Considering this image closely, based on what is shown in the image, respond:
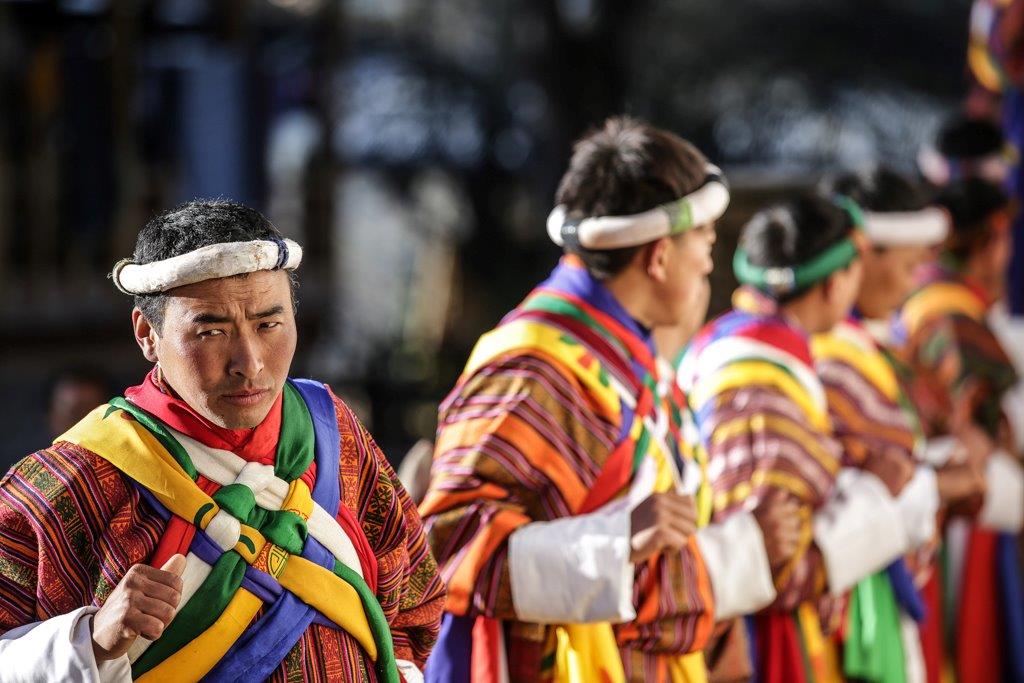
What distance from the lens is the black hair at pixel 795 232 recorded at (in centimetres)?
389

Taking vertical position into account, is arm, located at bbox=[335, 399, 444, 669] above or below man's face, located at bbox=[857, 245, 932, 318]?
below

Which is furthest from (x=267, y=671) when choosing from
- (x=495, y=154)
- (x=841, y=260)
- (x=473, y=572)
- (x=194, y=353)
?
(x=495, y=154)

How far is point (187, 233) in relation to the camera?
87.1 inches

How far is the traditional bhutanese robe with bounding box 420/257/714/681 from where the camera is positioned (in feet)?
9.70

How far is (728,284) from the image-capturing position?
6336 mm

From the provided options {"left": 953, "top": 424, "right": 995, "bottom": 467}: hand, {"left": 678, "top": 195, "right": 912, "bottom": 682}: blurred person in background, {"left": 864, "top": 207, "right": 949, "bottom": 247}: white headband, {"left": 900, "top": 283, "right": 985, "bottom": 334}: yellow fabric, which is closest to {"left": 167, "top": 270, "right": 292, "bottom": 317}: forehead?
{"left": 678, "top": 195, "right": 912, "bottom": 682}: blurred person in background

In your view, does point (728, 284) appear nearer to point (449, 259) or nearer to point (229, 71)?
point (229, 71)

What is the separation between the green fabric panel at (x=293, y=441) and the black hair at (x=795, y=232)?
183 centimetres

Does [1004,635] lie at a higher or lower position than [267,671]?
lower

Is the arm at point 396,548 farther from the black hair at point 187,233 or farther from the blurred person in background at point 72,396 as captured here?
the blurred person in background at point 72,396

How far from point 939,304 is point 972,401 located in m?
0.33

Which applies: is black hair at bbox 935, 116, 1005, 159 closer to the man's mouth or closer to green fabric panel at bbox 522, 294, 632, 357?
green fabric panel at bbox 522, 294, 632, 357

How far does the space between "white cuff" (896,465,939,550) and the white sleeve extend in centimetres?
227

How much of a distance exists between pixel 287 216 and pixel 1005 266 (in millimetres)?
5403
